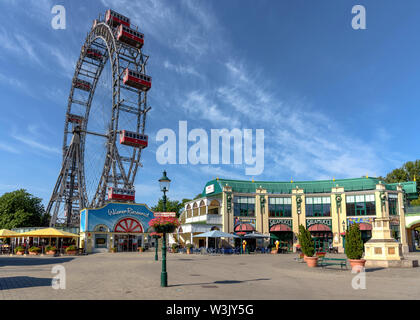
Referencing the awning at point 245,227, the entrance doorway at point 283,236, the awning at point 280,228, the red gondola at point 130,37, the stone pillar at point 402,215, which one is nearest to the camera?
the awning at point 245,227

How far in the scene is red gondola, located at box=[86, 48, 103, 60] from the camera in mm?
59281

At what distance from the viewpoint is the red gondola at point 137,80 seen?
49.5 meters

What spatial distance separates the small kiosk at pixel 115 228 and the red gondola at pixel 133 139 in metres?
9.45

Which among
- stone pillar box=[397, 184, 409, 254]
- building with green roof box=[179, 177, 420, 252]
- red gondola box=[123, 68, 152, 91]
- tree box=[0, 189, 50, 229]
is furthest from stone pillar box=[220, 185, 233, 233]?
tree box=[0, 189, 50, 229]

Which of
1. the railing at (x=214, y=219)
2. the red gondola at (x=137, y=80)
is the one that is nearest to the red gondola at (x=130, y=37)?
the red gondola at (x=137, y=80)

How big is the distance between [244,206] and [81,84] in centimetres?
3852

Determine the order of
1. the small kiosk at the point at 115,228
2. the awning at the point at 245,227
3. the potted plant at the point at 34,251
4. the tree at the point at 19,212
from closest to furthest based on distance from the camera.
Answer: the potted plant at the point at 34,251 < the small kiosk at the point at 115,228 < the awning at the point at 245,227 < the tree at the point at 19,212

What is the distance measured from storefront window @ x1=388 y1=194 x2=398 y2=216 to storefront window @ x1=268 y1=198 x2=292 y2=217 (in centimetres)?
1379

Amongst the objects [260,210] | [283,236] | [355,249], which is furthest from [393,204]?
[355,249]

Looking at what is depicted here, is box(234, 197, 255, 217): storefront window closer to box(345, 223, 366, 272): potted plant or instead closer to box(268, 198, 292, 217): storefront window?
box(268, 198, 292, 217): storefront window

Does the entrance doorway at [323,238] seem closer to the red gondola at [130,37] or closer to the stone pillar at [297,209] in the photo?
the stone pillar at [297,209]

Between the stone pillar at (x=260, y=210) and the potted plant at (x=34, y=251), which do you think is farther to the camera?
the stone pillar at (x=260, y=210)

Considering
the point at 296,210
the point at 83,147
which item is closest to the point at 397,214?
the point at 296,210

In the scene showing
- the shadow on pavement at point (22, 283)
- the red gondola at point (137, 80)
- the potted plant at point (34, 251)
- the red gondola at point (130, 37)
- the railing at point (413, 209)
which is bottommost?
the potted plant at point (34, 251)
